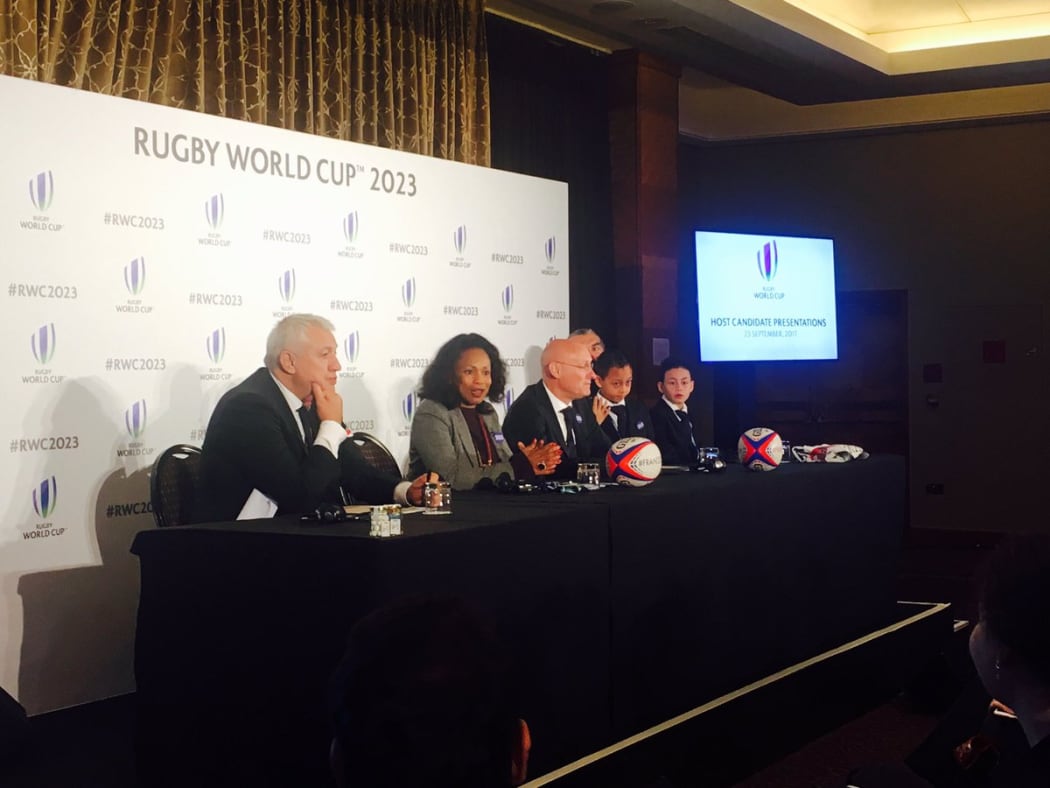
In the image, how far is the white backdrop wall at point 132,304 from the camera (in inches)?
154

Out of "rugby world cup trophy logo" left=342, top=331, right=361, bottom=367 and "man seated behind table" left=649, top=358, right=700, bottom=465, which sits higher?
"rugby world cup trophy logo" left=342, top=331, right=361, bottom=367

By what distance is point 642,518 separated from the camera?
328 cm

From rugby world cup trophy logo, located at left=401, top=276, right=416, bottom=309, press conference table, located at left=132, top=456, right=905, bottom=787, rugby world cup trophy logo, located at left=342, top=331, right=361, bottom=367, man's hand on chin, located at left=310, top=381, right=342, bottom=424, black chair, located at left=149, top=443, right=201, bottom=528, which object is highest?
rugby world cup trophy logo, located at left=401, top=276, right=416, bottom=309

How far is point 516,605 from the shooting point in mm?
2820

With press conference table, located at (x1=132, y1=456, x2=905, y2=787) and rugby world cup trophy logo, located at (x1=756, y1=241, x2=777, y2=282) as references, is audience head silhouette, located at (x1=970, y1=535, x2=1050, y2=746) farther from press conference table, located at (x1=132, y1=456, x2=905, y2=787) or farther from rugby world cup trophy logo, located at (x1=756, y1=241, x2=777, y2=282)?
rugby world cup trophy logo, located at (x1=756, y1=241, x2=777, y2=282)

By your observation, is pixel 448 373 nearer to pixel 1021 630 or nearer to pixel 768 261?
pixel 1021 630

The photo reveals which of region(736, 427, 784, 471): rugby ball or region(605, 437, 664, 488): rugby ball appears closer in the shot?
region(605, 437, 664, 488): rugby ball

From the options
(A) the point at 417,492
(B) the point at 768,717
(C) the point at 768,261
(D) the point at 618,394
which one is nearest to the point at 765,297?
(C) the point at 768,261

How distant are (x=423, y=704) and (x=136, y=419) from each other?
11.2ft

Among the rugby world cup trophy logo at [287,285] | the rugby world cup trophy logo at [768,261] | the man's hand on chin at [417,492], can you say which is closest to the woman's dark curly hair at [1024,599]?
the man's hand on chin at [417,492]

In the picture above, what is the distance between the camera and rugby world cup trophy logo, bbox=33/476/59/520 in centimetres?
393

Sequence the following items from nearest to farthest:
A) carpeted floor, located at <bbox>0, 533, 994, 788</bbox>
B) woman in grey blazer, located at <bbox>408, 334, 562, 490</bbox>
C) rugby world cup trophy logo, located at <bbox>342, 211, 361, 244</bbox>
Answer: carpeted floor, located at <bbox>0, 533, 994, 788</bbox>
woman in grey blazer, located at <bbox>408, 334, 562, 490</bbox>
rugby world cup trophy logo, located at <bbox>342, 211, 361, 244</bbox>

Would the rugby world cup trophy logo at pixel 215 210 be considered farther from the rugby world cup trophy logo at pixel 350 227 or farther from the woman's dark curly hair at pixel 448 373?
the woman's dark curly hair at pixel 448 373

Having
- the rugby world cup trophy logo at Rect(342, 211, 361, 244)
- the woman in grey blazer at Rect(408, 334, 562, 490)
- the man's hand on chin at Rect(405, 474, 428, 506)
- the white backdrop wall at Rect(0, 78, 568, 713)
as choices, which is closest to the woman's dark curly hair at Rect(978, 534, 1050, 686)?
the man's hand on chin at Rect(405, 474, 428, 506)
